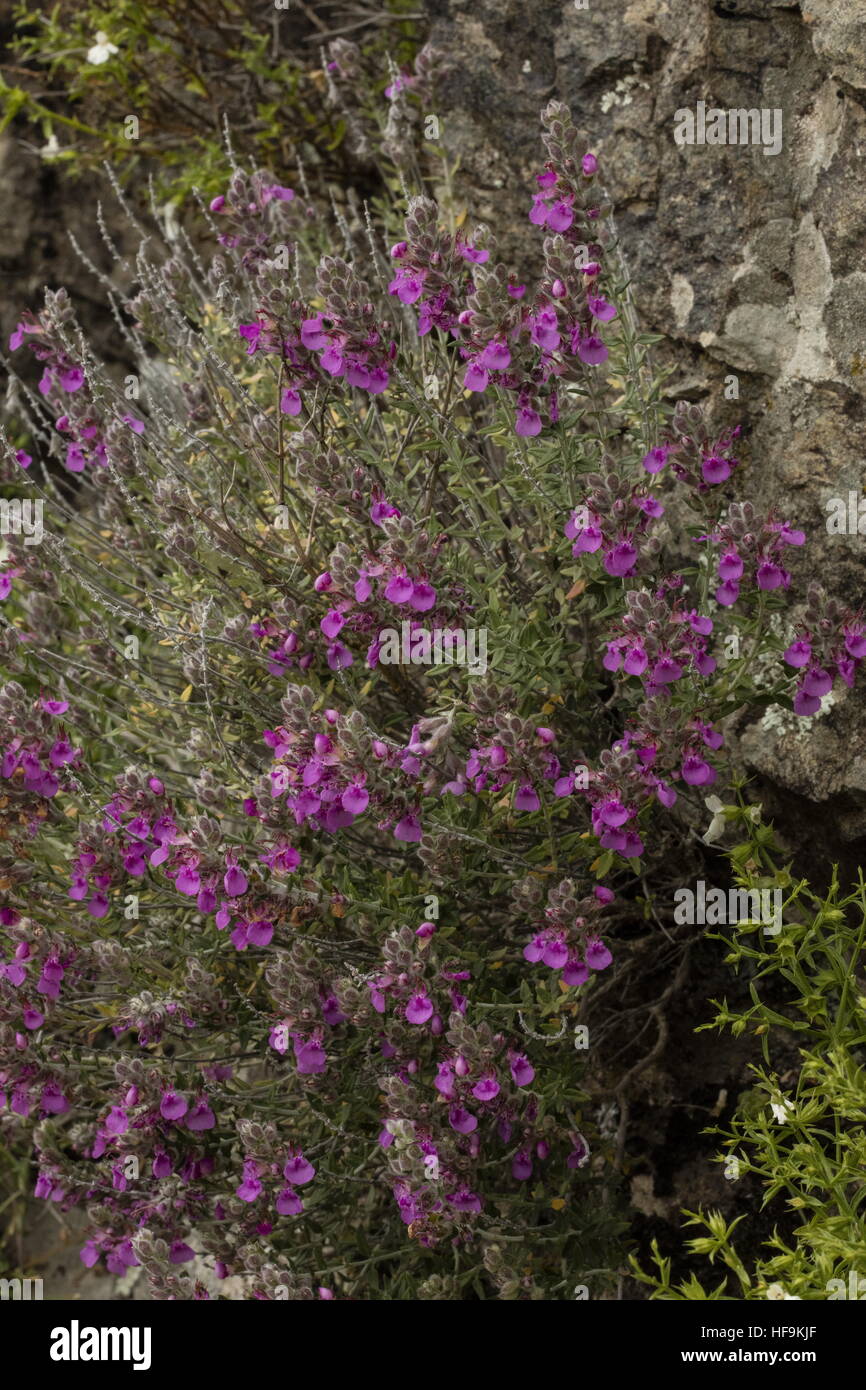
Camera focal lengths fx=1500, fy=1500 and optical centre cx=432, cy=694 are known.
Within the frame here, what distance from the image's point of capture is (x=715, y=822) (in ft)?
9.67

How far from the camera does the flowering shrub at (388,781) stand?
2.69 m

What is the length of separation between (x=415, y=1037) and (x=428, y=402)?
48.5 inches

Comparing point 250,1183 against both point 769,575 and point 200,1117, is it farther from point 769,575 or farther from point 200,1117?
point 769,575

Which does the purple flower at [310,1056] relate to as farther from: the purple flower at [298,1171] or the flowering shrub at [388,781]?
the purple flower at [298,1171]

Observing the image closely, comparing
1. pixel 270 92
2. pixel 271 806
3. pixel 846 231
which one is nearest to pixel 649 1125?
pixel 271 806

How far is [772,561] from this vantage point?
2.78 m

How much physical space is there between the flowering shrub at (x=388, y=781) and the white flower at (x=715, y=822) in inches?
5.8

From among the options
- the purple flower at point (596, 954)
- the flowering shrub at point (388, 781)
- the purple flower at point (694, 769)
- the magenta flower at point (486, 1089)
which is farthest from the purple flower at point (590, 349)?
the magenta flower at point (486, 1089)

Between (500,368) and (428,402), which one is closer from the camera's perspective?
(500,368)

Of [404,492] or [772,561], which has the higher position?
[404,492]

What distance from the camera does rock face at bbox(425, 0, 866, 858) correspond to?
305 centimetres

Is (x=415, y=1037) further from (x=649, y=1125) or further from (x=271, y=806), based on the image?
(x=649, y=1125)

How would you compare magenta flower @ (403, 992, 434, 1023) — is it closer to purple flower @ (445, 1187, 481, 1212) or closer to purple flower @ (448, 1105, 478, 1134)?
purple flower @ (448, 1105, 478, 1134)

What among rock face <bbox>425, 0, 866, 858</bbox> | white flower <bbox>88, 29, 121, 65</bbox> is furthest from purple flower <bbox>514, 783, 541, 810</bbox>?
white flower <bbox>88, 29, 121, 65</bbox>
